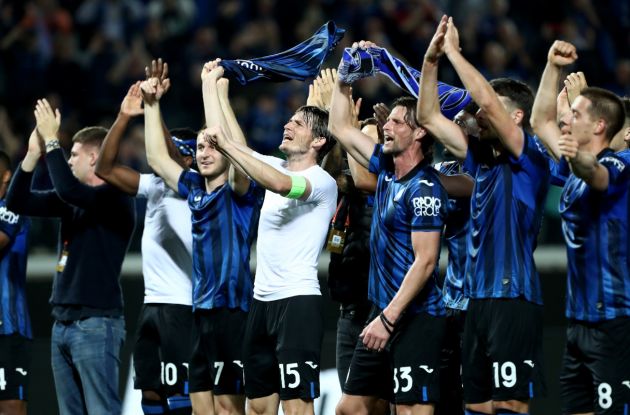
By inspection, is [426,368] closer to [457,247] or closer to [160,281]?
[457,247]

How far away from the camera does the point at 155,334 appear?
7.86m

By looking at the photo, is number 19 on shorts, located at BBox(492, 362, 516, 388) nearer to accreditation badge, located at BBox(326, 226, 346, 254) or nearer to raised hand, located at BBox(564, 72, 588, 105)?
accreditation badge, located at BBox(326, 226, 346, 254)

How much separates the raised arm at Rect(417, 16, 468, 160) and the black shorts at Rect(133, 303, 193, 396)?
238 centimetres

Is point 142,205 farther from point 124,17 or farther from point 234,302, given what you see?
point 124,17

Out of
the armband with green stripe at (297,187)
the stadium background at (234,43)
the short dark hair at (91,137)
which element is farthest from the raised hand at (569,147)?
the stadium background at (234,43)

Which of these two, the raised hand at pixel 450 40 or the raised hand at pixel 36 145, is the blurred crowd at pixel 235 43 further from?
the raised hand at pixel 450 40

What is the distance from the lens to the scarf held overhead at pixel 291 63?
7.64m

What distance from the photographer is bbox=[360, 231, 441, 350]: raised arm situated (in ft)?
20.7

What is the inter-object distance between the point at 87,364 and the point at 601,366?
139 inches

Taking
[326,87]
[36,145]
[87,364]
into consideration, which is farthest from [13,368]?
[326,87]

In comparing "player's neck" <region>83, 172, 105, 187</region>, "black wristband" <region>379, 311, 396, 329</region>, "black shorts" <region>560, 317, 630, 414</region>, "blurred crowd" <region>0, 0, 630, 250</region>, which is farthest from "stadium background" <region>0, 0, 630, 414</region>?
"black shorts" <region>560, 317, 630, 414</region>

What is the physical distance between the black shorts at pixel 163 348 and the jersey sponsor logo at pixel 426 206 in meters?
2.10

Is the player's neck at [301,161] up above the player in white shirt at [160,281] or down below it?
above

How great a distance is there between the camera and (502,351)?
611 centimetres
